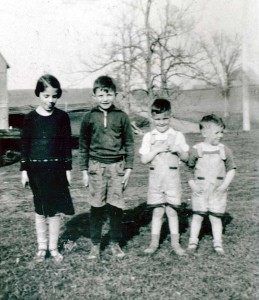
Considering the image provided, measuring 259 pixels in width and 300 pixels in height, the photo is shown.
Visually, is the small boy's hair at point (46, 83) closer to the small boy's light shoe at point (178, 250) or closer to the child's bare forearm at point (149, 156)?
the child's bare forearm at point (149, 156)

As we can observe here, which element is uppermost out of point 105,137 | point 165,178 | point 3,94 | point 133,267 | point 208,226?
point 3,94

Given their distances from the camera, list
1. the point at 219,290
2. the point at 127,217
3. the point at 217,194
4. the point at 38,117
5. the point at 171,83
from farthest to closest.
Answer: the point at 171,83 < the point at 127,217 < the point at 217,194 < the point at 38,117 < the point at 219,290

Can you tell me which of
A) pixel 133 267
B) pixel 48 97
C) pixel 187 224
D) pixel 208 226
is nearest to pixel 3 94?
pixel 187 224

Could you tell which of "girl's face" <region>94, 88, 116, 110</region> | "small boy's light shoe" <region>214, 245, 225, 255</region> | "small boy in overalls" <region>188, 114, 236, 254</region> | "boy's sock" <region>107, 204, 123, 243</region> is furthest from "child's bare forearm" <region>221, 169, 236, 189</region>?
"girl's face" <region>94, 88, 116, 110</region>

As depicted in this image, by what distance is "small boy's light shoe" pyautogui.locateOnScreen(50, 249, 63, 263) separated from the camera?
3617 millimetres

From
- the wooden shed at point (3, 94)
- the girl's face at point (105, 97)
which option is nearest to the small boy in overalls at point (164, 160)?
the girl's face at point (105, 97)

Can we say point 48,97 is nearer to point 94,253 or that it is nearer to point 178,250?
point 94,253

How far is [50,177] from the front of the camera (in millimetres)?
3590

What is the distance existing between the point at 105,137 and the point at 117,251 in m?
1.09

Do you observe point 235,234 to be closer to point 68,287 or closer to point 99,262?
point 99,262

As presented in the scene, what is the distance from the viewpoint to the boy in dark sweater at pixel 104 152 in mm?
3679

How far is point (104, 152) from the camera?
12.1 ft

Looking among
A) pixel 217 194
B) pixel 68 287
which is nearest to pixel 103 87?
pixel 217 194

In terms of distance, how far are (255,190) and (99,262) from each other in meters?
4.25
